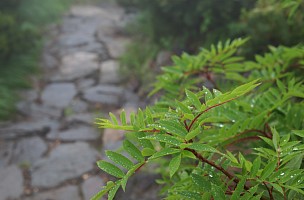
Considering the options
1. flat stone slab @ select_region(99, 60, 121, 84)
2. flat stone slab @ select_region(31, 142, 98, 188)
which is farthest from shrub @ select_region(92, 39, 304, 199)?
flat stone slab @ select_region(99, 60, 121, 84)

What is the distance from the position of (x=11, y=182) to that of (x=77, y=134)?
3.83 feet

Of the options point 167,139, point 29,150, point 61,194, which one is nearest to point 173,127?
point 167,139

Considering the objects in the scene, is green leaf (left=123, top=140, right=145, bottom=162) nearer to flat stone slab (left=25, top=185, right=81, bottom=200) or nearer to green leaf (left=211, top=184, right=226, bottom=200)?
green leaf (left=211, top=184, right=226, bottom=200)

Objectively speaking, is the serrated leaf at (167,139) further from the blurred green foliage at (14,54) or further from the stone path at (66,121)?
the blurred green foliage at (14,54)

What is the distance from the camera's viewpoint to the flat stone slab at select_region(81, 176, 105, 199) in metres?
3.83

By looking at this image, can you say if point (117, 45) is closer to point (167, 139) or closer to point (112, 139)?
point (112, 139)

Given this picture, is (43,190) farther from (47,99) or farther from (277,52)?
(277,52)

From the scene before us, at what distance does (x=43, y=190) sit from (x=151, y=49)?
3306 mm

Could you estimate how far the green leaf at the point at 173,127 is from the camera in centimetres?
93

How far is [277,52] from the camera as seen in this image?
204cm

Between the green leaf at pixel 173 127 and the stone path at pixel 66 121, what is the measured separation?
2.48 metres

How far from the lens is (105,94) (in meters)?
6.06

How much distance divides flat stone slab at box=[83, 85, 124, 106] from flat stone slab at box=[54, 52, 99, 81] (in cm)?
66

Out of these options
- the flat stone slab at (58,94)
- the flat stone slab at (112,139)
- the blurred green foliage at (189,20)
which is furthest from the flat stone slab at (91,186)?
the blurred green foliage at (189,20)
